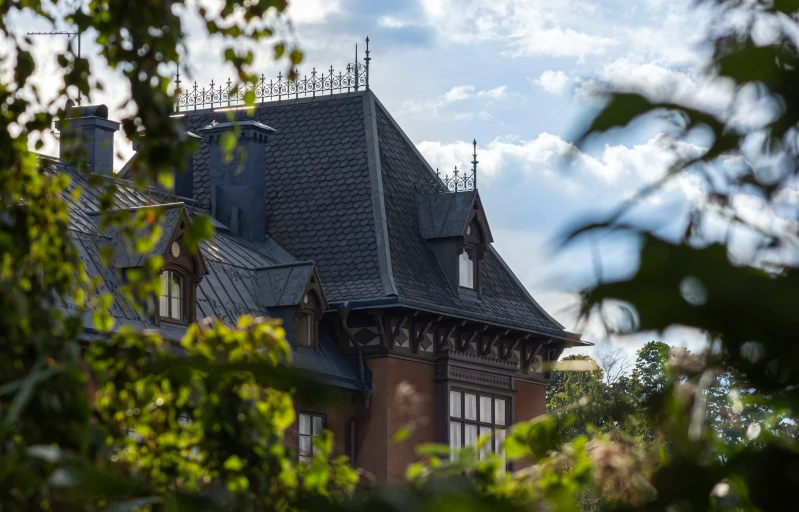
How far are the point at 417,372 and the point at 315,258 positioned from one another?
313 cm

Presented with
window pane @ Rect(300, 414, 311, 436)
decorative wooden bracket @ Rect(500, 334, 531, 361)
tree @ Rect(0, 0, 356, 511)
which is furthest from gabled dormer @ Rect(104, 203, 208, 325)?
tree @ Rect(0, 0, 356, 511)

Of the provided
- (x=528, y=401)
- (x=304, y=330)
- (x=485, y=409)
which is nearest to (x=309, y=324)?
(x=304, y=330)

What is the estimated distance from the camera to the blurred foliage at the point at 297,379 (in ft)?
3.02

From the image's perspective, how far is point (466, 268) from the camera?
26.1 metres

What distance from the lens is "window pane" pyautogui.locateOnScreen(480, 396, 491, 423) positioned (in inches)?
1011

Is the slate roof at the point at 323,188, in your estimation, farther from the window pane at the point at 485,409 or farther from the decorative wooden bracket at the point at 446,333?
the window pane at the point at 485,409

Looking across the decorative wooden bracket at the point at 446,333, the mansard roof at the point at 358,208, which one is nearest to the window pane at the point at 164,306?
the mansard roof at the point at 358,208

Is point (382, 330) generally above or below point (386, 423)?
above

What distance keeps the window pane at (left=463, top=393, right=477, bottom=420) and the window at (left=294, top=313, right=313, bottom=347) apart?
3.75 metres

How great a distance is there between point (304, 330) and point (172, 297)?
3.01 metres

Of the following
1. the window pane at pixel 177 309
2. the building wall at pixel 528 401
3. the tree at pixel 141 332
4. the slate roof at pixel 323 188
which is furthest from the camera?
the building wall at pixel 528 401

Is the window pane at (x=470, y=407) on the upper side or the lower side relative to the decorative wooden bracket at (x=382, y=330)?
lower

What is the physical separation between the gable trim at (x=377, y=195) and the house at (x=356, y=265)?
0.04m

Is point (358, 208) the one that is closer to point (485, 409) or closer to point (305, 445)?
point (485, 409)
